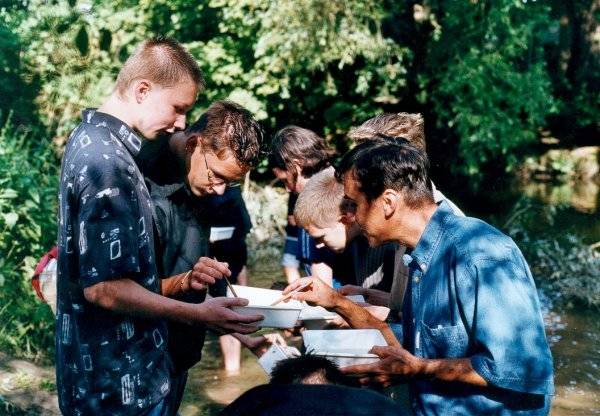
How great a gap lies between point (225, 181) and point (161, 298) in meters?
0.99

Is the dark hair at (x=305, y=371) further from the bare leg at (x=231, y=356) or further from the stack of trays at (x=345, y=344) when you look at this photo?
the bare leg at (x=231, y=356)

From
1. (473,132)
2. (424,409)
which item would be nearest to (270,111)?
(473,132)

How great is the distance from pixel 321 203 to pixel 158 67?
128 cm

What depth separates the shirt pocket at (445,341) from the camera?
82.1 inches

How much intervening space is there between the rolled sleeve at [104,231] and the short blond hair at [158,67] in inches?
15.5

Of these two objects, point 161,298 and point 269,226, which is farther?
point 269,226

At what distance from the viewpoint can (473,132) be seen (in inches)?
→ 435

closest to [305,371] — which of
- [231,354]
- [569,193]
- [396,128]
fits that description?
[396,128]

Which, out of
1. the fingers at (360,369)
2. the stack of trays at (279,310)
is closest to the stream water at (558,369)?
the stack of trays at (279,310)

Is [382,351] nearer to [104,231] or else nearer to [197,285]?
[197,285]

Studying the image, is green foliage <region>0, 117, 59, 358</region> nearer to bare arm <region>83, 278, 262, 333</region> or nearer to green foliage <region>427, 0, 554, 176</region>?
bare arm <region>83, 278, 262, 333</region>

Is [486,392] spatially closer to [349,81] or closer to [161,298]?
[161,298]

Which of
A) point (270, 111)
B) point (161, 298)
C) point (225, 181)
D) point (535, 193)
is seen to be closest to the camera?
point (161, 298)

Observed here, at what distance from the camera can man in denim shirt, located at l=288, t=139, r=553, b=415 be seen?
196 cm
